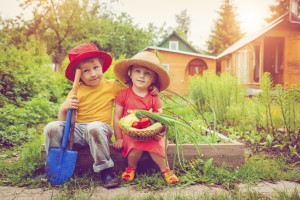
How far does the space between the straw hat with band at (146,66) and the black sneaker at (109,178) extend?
99 centimetres

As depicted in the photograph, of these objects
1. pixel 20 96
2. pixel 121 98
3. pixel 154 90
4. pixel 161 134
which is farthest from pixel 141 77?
pixel 20 96

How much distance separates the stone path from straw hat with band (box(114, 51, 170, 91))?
1116mm

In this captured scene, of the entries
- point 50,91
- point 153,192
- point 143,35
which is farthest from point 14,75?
point 143,35

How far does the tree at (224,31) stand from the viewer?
37594mm

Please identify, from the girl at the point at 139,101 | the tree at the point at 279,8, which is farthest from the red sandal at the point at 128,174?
the tree at the point at 279,8

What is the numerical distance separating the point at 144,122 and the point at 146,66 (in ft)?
1.92

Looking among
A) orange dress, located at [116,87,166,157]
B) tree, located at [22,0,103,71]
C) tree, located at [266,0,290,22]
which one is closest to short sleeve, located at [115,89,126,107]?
orange dress, located at [116,87,166,157]

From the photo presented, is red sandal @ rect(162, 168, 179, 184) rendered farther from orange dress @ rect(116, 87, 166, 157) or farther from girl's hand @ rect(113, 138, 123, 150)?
girl's hand @ rect(113, 138, 123, 150)

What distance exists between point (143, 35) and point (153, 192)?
3026 centimetres

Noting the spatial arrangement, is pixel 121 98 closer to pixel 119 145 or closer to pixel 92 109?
pixel 92 109

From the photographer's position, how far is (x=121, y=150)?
2963mm

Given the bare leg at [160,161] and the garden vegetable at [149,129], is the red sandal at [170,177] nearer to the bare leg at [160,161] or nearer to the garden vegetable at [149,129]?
the bare leg at [160,161]

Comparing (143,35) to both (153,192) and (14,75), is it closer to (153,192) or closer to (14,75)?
(14,75)

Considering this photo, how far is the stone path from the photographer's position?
2359 mm
